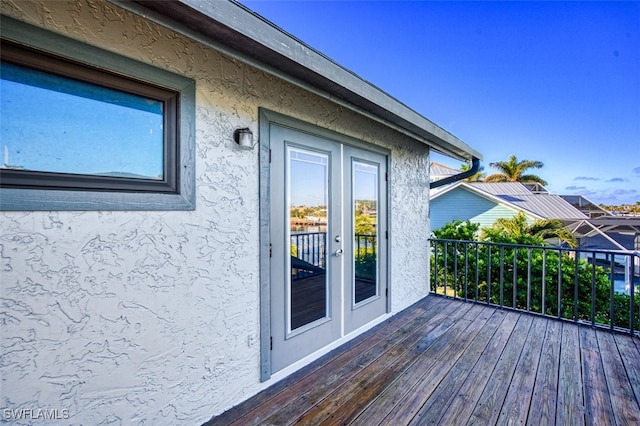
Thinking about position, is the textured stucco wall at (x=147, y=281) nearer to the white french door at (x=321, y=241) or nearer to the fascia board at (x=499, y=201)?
the white french door at (x=321, y=241)

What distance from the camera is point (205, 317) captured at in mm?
1984

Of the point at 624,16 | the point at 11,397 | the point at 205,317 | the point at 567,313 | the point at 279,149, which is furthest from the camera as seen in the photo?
the point at 624,16

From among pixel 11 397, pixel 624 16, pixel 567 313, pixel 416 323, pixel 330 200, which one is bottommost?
pixel 567 313

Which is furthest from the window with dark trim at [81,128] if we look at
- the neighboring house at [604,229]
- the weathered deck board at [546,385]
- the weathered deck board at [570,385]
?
the neighboring house at [604,229]

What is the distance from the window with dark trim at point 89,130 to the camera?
4.27 feet

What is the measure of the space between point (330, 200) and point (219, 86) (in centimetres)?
149

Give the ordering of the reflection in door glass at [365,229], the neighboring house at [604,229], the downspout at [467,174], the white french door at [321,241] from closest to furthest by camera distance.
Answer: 1. the white french door at [321,241]
2. the reflection in door glass at [365,229]
3. the downspout at [467,174]
4. the neighboring house at [604,229]

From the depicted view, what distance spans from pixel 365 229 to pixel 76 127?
111 inches

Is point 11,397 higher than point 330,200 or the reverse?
the reverse

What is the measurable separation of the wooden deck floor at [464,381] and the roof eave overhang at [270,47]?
2.44 meters

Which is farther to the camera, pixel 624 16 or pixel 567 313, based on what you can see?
pixel 624 16

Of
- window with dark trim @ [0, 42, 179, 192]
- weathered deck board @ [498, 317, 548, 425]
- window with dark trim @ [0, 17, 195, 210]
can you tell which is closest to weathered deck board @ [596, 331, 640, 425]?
weathered deck board @ [498, 317, 548, 425]

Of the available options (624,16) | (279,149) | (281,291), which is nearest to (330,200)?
(279,149)

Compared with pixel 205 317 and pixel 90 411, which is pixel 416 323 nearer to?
pixel 205 317
